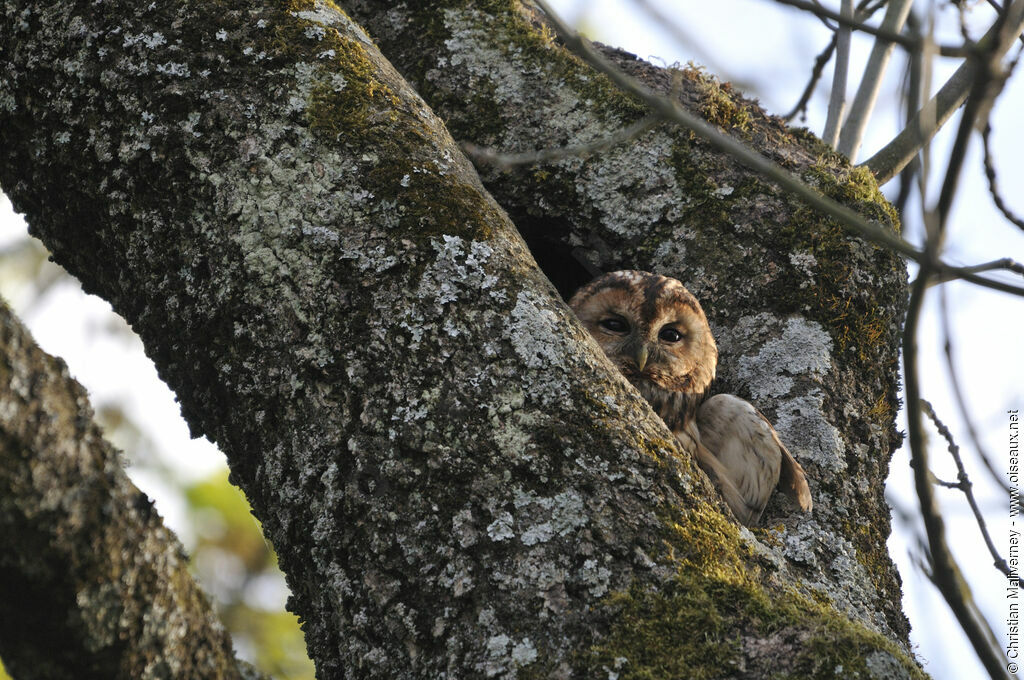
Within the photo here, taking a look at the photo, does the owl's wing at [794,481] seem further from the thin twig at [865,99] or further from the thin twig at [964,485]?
the thin twig at [865,99]

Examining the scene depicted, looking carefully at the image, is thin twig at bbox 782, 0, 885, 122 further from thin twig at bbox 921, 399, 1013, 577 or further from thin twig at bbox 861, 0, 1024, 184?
thin twig at bbox 921, 399, 1013, 577

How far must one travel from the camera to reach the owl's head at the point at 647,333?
3.39 metres

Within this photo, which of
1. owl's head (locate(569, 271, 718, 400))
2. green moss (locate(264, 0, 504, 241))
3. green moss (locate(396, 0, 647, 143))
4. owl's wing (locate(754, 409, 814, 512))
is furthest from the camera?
owl's head (locate(569, 271, 718, 400))

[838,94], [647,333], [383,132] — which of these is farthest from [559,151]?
[838,94]

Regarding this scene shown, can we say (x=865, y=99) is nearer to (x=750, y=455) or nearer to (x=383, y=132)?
(x=750, y=455)

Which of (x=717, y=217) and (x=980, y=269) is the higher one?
(x=717, y=217)

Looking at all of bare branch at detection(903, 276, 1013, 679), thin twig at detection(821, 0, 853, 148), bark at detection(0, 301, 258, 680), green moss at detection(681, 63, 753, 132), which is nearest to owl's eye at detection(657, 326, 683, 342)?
green moss at detection(681, 63, 753, 132)

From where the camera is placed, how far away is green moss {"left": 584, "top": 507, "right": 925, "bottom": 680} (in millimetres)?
1594

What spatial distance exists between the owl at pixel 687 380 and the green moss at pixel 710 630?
82 centimetres

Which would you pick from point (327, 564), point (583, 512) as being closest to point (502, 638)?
point (583, 512)

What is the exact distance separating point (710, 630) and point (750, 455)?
1153 mm

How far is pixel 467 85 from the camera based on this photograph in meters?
3.26

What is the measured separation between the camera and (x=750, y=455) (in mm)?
2730

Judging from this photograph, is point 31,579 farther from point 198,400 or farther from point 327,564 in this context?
point 198,400
